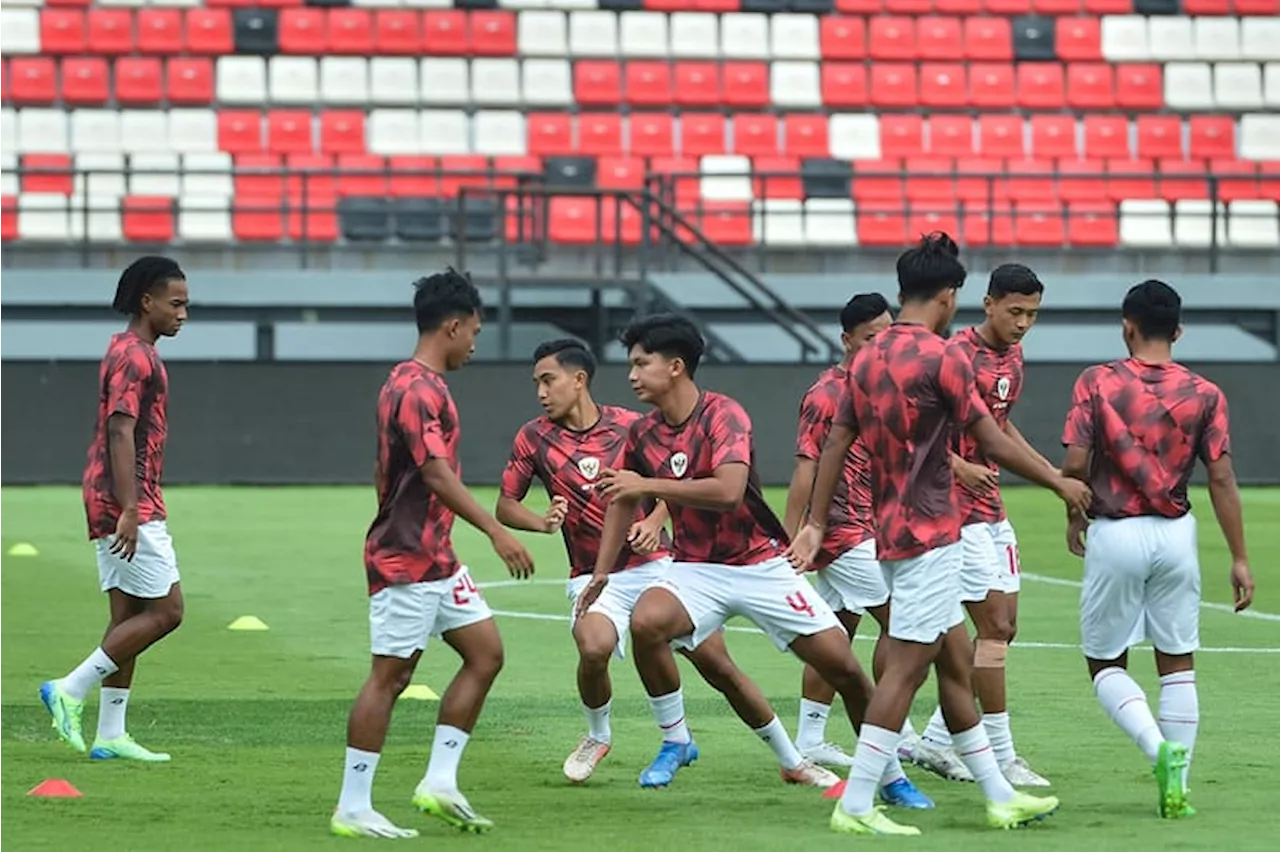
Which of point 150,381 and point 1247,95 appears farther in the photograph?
point 1247,95

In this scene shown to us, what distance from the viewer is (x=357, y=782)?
25.8ft

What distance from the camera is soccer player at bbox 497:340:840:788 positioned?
9.13 meters

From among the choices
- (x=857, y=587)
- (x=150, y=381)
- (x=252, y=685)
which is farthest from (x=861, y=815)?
(x=252, y=685)

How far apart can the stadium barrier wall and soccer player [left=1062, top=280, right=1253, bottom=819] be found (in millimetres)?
16242

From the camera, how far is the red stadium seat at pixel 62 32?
3209 cm

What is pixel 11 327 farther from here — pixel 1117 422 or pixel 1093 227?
pixel 1117 422

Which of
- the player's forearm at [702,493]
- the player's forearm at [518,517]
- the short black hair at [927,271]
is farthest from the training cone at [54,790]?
the short black hair at [927,271]

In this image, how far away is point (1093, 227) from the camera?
31.2 metres

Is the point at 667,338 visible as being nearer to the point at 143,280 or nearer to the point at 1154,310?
the point at 1154,310

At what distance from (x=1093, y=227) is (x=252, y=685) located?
21.1 metres

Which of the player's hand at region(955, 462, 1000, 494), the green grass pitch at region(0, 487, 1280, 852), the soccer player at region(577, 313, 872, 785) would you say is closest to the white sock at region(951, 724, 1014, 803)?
the green grass pitch at region(0, 487, 1280, 852)

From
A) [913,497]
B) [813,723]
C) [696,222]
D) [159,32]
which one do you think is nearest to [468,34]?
[159,32]

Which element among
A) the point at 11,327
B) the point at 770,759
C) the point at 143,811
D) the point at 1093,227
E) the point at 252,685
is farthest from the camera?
the point at 1093,227

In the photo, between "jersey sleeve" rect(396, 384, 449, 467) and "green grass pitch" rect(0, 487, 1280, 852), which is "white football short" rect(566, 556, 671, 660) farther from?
"jersey sleeve" rect(396, 384, 449, 467)
